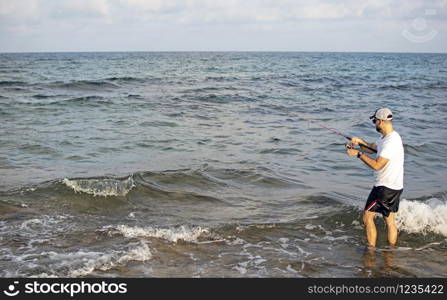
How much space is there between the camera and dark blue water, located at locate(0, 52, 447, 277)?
249 inches

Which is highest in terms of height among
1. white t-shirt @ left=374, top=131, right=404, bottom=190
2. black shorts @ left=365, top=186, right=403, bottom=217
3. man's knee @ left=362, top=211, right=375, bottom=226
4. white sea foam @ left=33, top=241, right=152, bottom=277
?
white t-shirt @ left=374, top=131, right=404, bottom=190

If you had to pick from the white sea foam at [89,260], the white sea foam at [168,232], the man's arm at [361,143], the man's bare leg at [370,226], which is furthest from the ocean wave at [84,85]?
the man's bare leg at [370,226]

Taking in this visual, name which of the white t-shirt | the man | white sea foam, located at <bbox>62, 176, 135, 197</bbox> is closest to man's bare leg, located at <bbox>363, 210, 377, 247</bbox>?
the man

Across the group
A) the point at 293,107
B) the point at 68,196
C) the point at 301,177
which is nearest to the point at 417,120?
the point at 293,107

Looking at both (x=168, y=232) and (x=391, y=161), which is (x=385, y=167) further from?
(x=168, y=232)

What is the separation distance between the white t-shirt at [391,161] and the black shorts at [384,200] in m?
0.07

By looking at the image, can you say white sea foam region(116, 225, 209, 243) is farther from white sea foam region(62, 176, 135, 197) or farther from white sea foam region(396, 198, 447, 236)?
white sea foam region(396, 198, 447, 236)

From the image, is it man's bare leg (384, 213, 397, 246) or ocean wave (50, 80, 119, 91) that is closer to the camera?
man's bare leg (384, 213, 397, 246)

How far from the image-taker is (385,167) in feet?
21.0

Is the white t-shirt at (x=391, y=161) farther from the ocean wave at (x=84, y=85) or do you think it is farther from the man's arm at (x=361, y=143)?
the ocean wave at (x=84, y=85)

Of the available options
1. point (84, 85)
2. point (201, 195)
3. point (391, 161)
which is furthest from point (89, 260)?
point (84, 85)

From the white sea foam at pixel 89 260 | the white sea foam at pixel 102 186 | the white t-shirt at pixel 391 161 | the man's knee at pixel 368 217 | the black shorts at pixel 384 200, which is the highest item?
the white t-shirt at pixel 391 161

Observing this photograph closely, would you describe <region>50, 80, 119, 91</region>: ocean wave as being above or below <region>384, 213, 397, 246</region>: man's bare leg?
above

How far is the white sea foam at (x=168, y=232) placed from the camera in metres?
7.06
